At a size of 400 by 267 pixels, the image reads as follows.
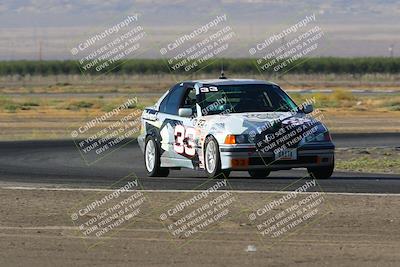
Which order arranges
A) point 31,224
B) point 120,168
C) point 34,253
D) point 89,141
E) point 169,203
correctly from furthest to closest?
point 89,141 → point 120,168 → point 169,203 → point 31,224 → point 34,253

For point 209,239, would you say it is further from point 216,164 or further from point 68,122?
point 68,122

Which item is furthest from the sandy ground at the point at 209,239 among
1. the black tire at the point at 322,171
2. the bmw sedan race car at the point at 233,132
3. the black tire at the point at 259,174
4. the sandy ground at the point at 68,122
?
the sandy ground at the point at 68,122

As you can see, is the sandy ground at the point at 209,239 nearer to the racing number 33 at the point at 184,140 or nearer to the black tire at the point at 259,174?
the racing number 33 at the point at 184,140

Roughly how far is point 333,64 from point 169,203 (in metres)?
139

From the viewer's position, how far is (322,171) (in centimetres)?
1967

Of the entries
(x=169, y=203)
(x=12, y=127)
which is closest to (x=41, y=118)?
(x=12, y=127)

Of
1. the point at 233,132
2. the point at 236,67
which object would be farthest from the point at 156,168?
the point at 236,67

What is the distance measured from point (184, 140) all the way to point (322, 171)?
229 centimetres

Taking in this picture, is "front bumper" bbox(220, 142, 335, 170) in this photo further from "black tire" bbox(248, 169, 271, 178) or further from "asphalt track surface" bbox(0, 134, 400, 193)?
"black tire" bbox(248, 169, 271, 178)

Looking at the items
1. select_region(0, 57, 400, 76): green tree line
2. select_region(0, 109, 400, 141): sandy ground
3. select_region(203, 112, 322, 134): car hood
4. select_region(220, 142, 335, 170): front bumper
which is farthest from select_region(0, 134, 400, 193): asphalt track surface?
select_region(0, 57, 400, 76): green tree line

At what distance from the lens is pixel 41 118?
161ft

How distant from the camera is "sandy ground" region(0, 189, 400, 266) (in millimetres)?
11461

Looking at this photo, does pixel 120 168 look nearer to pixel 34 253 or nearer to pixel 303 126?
pixel 303 126

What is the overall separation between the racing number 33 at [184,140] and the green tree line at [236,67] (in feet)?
402
